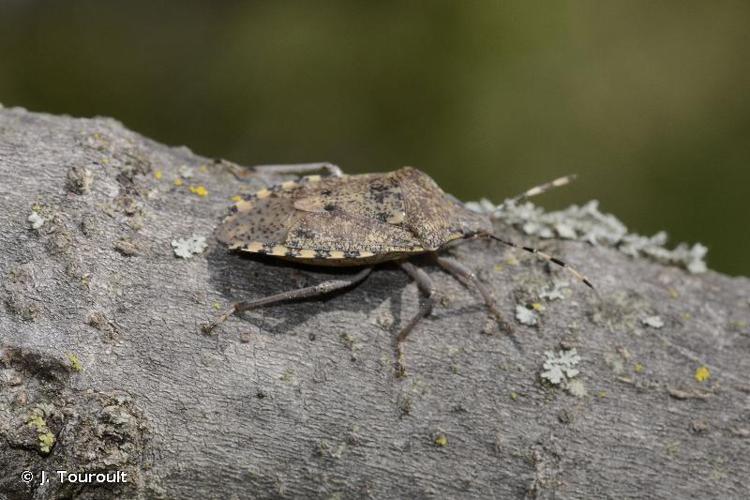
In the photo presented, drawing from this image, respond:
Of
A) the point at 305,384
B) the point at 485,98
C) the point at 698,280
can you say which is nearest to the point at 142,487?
the point at 305,384

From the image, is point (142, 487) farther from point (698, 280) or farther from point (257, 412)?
point (698, 280)

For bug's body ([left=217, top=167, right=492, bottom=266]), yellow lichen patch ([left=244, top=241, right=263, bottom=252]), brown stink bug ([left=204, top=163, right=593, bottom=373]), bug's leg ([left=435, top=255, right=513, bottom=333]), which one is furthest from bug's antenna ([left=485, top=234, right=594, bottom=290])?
yellow lichen patch ([left=244, top=241, right=263, bottom=252])

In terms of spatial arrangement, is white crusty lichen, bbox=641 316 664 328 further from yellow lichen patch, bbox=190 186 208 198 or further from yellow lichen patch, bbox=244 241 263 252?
yellow lichen patch, bbox=190 186 208 198

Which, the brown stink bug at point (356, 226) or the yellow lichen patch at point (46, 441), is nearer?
the yellow lichen patch at point (46, 441)

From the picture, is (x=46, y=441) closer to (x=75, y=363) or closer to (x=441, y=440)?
(x=75, y=363)

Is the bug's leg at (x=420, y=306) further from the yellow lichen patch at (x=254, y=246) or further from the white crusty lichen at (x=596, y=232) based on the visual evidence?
the yellow lichen patch at (x=254, y=246)

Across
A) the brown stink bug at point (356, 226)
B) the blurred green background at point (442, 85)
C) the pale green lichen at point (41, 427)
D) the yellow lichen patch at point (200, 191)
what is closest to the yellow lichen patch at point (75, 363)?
the pale green lichen at point (41, 427)
